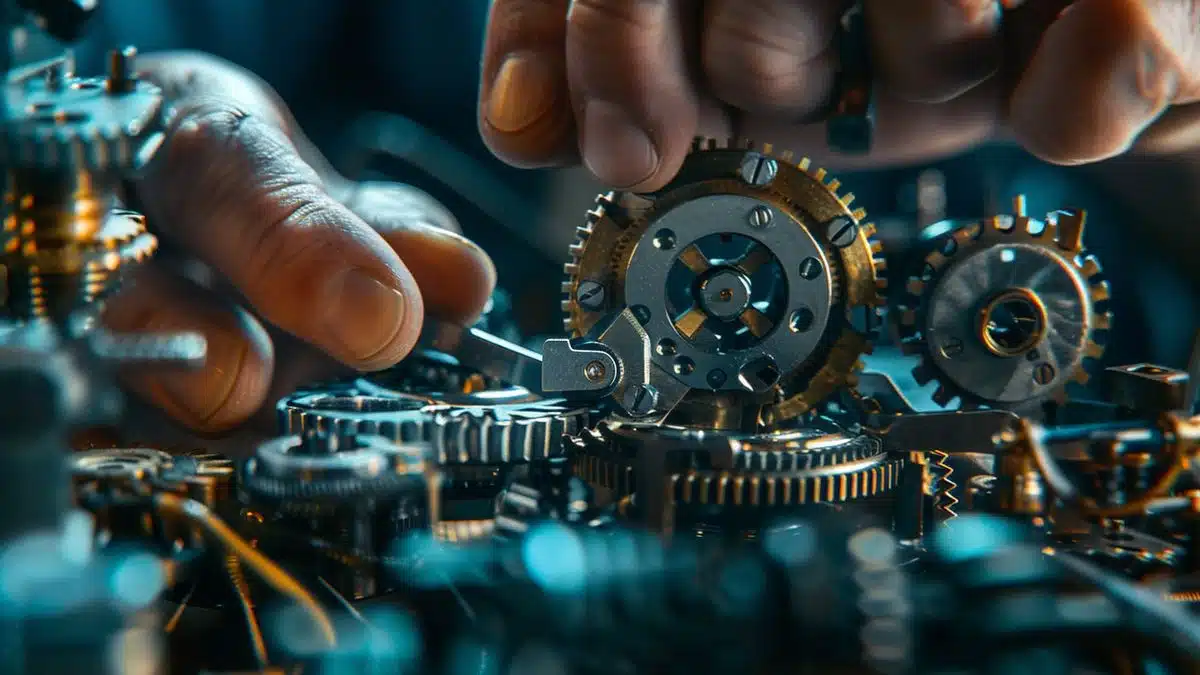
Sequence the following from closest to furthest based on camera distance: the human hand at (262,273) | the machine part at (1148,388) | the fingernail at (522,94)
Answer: the machine part at (1148,388) → the human hand at (262,273) → the fingernail at (522,94)

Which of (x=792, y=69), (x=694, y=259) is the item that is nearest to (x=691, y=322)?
(x=694, y=259)

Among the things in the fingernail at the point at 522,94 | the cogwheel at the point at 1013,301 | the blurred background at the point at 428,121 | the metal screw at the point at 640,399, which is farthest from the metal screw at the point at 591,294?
the blurred background at the point at 428,121

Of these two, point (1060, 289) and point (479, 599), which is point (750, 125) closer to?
point (1060, 289)

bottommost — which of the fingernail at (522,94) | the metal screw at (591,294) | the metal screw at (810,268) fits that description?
the metal screw at (591,294)

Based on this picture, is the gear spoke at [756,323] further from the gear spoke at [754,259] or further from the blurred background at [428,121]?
the blurred background at [428,121]

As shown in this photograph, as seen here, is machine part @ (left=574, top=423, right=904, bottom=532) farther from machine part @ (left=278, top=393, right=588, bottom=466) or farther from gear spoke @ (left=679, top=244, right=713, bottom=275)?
gear spoke @ (left=679, top=244, right=713, bottom=275)

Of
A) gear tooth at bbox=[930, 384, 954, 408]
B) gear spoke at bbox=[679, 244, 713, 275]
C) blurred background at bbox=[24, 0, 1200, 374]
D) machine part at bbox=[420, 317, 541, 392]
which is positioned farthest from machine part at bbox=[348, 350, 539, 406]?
blurred background at bbox=[24, 0, 1200, 374]

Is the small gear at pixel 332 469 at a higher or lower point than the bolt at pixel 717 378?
lower

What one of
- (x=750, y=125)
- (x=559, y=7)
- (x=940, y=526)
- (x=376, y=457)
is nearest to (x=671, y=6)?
(x=559, y=7)
